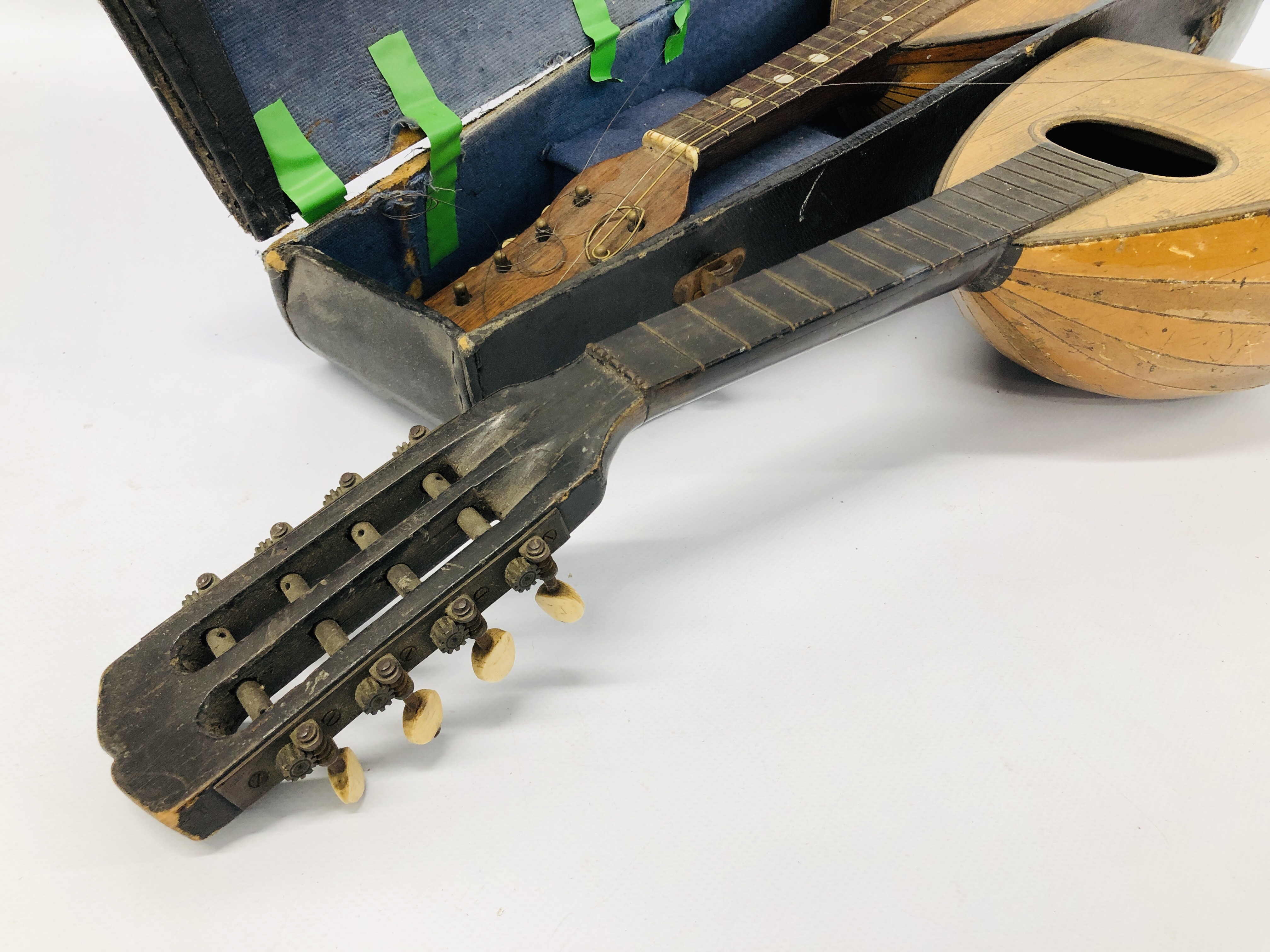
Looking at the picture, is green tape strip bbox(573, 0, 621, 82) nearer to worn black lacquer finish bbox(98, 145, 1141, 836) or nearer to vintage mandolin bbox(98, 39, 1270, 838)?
vintage mandolin bbox(98, 39, 1270, 838)

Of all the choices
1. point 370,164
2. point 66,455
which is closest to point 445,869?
point 66,455

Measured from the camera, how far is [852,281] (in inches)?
60.1

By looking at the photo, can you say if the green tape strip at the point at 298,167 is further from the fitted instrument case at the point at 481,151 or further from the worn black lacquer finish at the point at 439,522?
the worn black lacquer finish at the point at 439,522

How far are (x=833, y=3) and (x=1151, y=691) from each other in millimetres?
2000

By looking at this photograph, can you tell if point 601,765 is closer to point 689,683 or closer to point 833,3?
point 689,683

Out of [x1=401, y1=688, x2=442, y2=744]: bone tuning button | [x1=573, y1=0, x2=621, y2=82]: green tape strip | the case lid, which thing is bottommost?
[x1=401, y1=688, x2=442, y2=744]: bone tuning button

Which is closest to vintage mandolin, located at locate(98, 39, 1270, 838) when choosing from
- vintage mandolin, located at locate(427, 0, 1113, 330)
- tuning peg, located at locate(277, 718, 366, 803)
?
tuning peg, located at locate(277, 718, 366, 803)

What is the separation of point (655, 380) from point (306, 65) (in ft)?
3.52

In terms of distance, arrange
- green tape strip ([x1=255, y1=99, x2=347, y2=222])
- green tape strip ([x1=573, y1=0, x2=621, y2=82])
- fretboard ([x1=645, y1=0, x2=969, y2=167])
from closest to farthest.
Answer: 1. green tape strip ([x1=255, y1=99, x2=347, y2=222])
2. fretboard ([x1=645, y1=0, x2=969, y2=167])
3. green tape strip ([x1=573, y1=0, x2=621, y2=82])

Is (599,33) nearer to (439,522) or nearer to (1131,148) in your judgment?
(1131,148)

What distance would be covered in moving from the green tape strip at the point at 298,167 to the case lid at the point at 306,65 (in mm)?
16

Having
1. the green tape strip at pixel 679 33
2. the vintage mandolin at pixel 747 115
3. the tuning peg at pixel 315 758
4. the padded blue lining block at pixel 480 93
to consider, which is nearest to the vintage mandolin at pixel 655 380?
the tuning peg at pixel 315 758

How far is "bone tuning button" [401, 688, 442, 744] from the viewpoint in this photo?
1.25m

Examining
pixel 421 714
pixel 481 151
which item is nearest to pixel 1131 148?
pixel 481 151
